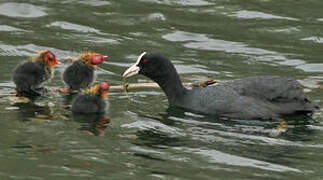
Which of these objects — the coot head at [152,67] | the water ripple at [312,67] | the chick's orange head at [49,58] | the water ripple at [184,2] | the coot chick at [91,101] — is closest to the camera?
the coot chick at [91,101]

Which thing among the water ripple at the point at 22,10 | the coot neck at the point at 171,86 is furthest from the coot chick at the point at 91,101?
the water ripple at the point at 22,10

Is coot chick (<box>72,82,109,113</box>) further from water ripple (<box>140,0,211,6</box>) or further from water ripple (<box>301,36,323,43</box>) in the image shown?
water ripple (<box>140,0,211,6</box>)

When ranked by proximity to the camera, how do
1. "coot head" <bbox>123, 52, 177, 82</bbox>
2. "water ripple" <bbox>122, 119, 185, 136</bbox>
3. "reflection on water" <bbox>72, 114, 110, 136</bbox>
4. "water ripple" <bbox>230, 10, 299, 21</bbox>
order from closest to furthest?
"reflection on water" <bbox>72, 114, 110, 136</bbox>, "water ripple" <bbox>122, 119, 185, 136</bbox>, "coot head" <bbox>123, 52, 177, 82</bbox>, "water ripple" <bbox>230, 10, 299, 21</bbox>

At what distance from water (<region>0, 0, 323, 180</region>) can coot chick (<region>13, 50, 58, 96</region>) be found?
269mm

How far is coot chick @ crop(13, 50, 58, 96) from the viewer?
10383 millimetres

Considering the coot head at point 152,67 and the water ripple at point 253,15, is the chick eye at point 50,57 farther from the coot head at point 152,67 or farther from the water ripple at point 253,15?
the water ripple at point 253,15

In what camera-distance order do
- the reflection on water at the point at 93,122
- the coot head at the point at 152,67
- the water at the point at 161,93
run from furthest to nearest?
the coot head at the point at 152,67 < the reflection on water at the point at 93,122 < the water at the point at 161,93

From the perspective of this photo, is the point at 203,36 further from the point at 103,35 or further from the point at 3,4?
the point at 3,4

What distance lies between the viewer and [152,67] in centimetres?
1015

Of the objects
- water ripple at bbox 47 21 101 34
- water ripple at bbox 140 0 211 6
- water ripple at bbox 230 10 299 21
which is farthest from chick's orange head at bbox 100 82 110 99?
water ripple at bbox 140 0 211 6

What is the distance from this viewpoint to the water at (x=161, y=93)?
24.7 feet

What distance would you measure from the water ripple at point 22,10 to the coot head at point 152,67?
15.9ft

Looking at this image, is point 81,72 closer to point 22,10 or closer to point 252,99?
point 252,99

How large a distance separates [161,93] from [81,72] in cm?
105
